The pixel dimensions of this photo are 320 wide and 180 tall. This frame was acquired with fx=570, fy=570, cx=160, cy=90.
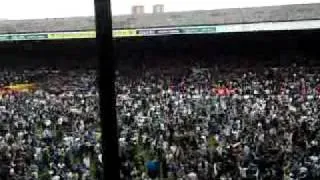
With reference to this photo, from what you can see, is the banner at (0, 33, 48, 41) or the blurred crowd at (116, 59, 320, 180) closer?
the blurred crowd at (116, 59, 320, 180)

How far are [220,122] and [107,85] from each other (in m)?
5.98

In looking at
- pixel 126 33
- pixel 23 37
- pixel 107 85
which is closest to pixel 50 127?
pixel 126 33

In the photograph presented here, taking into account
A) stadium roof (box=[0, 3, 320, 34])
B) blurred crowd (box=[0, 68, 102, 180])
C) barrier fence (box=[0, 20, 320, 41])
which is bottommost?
blurred crowd (box=[0, 68, 102, 180])

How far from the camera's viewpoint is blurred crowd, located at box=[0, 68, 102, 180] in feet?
18.2

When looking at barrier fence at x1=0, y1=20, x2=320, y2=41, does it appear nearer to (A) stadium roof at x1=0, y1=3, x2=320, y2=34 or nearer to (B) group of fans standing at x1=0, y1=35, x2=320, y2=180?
(A) stadium roof at x1=0, y1=3, x2=320, y2=34

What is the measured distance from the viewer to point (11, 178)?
17.1 feet

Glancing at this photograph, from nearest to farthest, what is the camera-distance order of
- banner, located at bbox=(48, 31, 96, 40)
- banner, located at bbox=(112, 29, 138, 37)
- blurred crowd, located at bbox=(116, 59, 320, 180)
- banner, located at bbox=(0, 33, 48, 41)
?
blurred crowd, located at bbox=(116, 59, 320, 180)
banner, located at bbox=(112, 29, 138, 37)
banner, located at bbox=(48, 31, 96, 40)
banner, located at bbox=(0, 33, 48, 41)

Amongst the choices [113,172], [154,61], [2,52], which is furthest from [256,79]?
[113,172]

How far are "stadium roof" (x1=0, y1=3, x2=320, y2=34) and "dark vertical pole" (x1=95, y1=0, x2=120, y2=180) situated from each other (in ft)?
26.5

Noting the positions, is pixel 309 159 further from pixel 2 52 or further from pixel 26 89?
pixel 2 52

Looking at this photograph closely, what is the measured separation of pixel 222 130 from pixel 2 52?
20.0ft

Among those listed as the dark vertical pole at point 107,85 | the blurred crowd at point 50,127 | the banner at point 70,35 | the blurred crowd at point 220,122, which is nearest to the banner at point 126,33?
the banner at point 70,35

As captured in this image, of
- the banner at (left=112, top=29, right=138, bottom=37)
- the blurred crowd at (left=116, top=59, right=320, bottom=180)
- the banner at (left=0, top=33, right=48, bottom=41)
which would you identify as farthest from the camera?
the banner at (left=0, top=33, right=48, bottom=41)

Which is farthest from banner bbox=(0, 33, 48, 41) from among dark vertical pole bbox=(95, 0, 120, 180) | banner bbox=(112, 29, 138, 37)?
dark vertical pole bbox=(95, 0, 120, 180)
